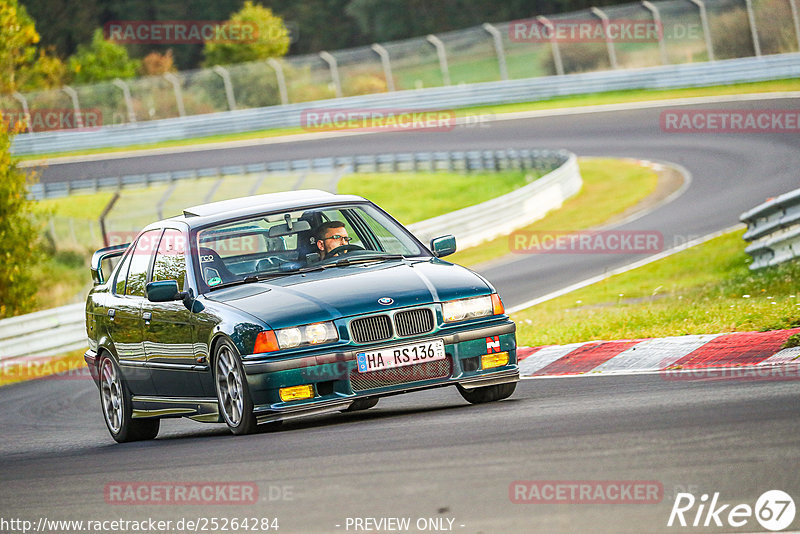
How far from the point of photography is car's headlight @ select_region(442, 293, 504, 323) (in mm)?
7898

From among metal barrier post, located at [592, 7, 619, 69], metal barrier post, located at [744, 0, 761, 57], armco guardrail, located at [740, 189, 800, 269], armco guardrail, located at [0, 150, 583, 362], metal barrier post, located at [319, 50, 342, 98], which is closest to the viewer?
armco guardrail, located at [740, 189, 800, 269]

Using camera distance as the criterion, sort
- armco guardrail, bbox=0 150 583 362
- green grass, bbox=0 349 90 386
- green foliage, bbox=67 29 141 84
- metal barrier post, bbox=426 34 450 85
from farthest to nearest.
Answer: green foliage, bbox=67 29 141 84 < metal barrier post, bbox=426 34 450 85 < armco guardrail, bbox=0 150 583 362 < green grass, bbox=0 349 90 386

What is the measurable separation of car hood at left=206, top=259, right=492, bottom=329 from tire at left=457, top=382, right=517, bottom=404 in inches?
28.1

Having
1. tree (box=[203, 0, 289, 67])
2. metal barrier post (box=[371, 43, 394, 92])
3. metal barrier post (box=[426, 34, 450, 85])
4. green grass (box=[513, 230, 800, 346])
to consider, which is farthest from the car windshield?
tree (box=[203, 0, 289, 67])

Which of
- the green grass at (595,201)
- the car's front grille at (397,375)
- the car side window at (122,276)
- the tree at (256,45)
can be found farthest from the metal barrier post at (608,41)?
the car's front grille at (397,375)

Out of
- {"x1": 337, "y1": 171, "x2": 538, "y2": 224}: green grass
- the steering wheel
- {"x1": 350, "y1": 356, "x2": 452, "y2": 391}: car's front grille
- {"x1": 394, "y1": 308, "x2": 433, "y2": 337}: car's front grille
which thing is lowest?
{"x1": 337, "y1": 171, "x2": 538, "y2": 224}: green grass

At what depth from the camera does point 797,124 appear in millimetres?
31578

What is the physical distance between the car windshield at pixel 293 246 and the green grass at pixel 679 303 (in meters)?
2.55

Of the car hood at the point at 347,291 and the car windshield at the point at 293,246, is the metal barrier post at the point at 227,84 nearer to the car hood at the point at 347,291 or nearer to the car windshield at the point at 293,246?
the car windshield at the point at 293,246

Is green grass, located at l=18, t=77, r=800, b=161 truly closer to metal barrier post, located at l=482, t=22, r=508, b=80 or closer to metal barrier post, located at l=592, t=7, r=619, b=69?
metal barrier post, located at l=592, t=7, r=619, b=69

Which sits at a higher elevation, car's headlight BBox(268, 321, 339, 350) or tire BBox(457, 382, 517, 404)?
car's headlight BBox(268, 321, 339, 350)

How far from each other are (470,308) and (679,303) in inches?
198

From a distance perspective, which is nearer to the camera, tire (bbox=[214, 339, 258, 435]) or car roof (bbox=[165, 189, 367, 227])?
tire (bbox=[214, 339, 258, 435])

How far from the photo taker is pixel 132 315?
933cm
